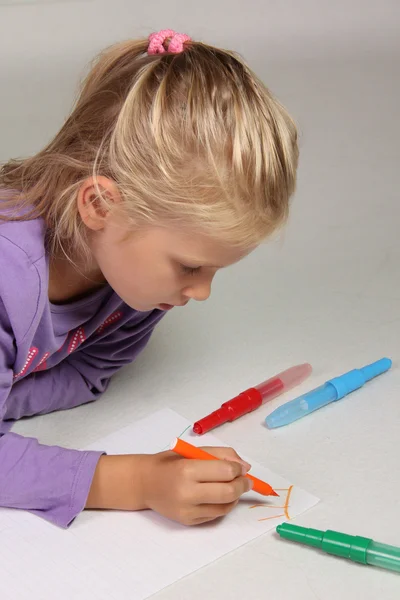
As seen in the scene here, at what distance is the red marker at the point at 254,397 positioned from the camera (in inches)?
46.4

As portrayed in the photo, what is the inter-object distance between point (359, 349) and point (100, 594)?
55 centimetres

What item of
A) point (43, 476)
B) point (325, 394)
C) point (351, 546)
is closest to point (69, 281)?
point (43, 476)

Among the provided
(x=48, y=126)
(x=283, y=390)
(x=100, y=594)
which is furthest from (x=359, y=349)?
(x=48, y=126)

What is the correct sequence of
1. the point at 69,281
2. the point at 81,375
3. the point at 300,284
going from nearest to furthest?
the point at 69,281, the point at 81,375, the point at 300,284

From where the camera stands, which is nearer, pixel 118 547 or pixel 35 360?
pixel 118 547

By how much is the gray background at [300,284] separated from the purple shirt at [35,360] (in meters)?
0.05

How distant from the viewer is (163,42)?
41.8 inches

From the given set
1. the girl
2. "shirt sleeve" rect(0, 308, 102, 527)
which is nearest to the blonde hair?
the girl

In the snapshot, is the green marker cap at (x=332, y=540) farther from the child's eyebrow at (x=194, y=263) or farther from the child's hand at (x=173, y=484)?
the child's eyebrow at (x=194, y=263)

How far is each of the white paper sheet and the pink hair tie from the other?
1.52ft

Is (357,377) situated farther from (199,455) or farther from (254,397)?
(199,455)

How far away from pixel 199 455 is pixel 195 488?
0.13 ft

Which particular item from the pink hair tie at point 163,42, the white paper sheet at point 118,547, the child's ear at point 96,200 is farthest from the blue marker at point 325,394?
the pink hair tie at point 163,42

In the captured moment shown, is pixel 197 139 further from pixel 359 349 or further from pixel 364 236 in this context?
pixel 364 236
